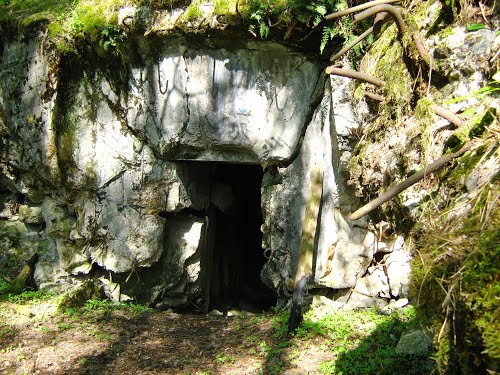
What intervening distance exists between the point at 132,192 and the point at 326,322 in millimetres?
3204

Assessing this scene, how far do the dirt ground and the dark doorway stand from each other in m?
2.10

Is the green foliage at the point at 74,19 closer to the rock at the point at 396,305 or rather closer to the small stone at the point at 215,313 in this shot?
the small stone at the point at 215,313

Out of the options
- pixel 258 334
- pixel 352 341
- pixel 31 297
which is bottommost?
pixel 31 297

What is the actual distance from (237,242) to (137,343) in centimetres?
398

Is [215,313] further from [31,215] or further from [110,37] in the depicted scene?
[110,37]

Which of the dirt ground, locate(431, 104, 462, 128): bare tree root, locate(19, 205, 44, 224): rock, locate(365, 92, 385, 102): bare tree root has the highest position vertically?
locate(365, 92, 385, 102): bare tree root

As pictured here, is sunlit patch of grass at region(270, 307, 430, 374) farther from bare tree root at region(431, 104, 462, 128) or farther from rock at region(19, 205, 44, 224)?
rock at region(19, 205, 44, 224)

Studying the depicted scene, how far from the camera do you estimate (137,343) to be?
559cm

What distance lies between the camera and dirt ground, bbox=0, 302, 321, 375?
496 cm

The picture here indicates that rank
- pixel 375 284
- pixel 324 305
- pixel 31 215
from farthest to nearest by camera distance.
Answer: pixel 31 215
pixel 324 305
pixel 375 284

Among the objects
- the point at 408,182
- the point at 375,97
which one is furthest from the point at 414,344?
the point at 375,97

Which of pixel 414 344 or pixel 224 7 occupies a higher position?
pixel 224 7

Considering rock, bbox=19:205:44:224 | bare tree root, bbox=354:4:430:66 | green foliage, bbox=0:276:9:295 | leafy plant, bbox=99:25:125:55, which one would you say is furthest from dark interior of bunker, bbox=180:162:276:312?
bare tree root, bbox=354:4:430:66

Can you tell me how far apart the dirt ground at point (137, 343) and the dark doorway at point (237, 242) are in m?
2.10
